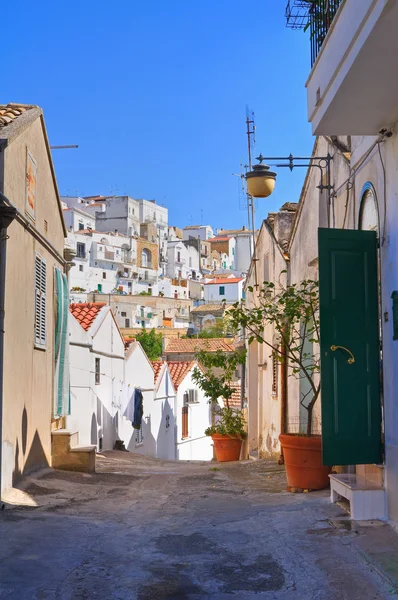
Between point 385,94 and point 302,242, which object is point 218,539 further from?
point 302,242

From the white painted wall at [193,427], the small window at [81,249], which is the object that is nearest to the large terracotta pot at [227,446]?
the white painted wall at [193,427]

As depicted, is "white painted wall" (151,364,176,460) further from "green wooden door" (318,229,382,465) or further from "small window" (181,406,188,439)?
"green wooden door" (318,229,382,465)

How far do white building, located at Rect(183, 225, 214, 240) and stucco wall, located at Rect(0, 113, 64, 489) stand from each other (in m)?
114

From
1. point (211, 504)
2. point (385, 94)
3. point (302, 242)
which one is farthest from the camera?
point (302, 242)

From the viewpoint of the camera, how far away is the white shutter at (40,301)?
10885 millimetres

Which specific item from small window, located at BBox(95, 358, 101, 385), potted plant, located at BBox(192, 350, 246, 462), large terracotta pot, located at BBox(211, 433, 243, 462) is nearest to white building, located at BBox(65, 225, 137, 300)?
small window, located at BBox(95, 358, 101, 385)

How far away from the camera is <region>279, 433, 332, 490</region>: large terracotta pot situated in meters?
8.59

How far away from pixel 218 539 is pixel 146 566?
1.07 meters

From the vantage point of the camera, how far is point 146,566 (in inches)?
217

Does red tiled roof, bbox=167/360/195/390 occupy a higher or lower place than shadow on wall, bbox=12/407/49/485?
higher

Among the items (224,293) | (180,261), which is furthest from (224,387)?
(180,261)

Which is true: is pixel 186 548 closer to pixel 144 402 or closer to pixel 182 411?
pixel 144 402

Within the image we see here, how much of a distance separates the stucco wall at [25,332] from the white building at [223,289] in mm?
84744

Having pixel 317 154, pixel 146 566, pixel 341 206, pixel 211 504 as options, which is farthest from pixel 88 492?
pixel 317 154
